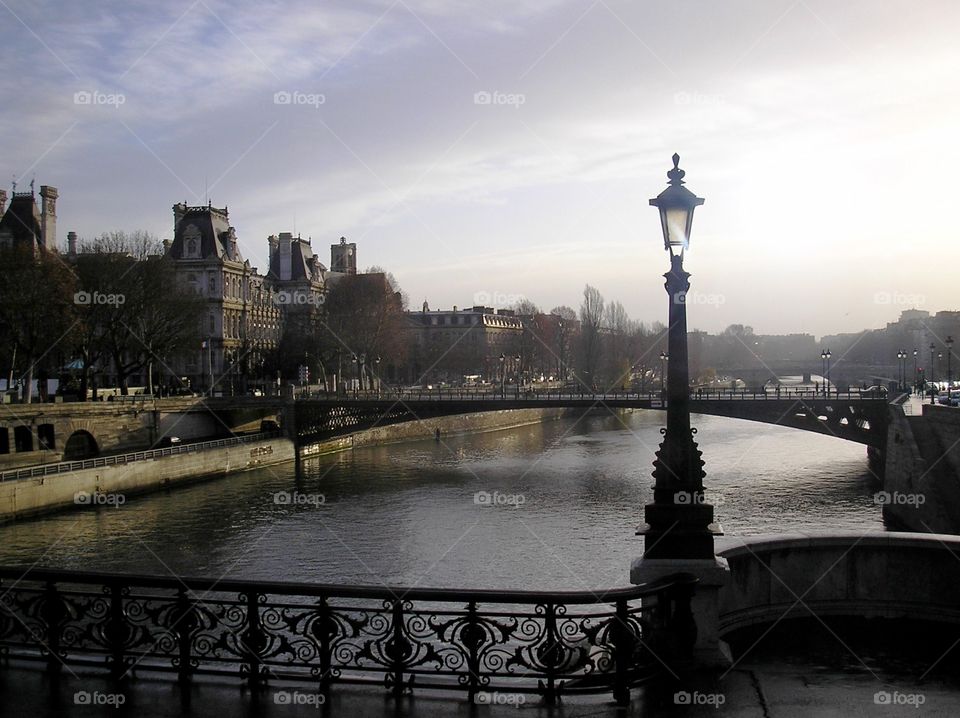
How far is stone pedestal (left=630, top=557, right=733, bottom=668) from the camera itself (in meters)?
7.61

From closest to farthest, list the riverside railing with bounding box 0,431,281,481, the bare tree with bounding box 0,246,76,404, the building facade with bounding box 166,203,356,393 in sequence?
the riverside railing with bounding box 0,431,281,481, the bare tree with bounding box 0,246,76,404, the building facade with bounding box 166,203,356,393

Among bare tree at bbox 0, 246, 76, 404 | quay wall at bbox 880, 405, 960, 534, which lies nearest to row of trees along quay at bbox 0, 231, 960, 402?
bare tree at bbox 0, 246, 76, 404

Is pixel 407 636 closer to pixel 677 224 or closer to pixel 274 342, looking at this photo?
pixel 677 224

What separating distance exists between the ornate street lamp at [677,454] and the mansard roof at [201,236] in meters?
74.1

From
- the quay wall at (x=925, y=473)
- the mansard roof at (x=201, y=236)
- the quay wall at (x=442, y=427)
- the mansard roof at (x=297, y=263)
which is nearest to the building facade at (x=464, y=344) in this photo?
the quay wall at (x=442, y=427)

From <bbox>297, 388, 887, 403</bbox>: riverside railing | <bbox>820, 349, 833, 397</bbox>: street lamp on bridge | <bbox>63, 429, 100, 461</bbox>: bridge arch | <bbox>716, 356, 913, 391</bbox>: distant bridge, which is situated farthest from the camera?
<bbox>716, 356, 913, 391</bbox>: distant bridge

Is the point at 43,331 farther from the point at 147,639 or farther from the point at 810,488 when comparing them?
the point at 147,639

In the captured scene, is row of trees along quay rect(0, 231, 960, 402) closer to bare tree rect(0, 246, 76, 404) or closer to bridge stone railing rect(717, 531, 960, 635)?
bare tree rect(0, 246, 76, 404)

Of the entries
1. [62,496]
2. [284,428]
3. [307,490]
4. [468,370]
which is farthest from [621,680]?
[468,370]

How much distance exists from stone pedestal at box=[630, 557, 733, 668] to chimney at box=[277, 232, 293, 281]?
92743 mm

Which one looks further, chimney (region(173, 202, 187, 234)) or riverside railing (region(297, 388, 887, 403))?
chimney (region(173, 202, 187, 234))

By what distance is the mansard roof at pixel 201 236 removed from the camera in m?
78.6

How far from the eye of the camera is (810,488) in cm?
3894

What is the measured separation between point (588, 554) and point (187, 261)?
60355 mm
